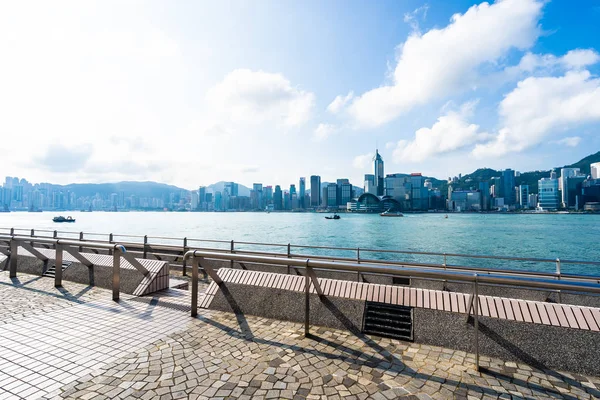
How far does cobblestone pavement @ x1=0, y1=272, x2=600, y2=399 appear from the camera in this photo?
3.51 metres

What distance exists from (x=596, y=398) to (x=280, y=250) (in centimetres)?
4460

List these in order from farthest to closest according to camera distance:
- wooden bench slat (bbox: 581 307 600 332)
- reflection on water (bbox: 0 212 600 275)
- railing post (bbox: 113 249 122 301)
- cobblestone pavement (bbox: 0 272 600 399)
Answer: reflection on water (bbox: 0 212 600 275) → railing post (bbox: 113 249 122 301) → wooden bench slat (bbox: 581 307 600 332) → cobblestone pavement (bbox: 0 272 600 399)

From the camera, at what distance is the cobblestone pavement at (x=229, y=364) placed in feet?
11.5

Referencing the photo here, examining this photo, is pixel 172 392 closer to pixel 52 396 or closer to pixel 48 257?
pixel 52 396

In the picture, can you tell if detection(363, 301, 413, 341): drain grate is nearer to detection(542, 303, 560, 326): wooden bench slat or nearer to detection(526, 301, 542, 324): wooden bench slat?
detection(526, 301, 542, 324): wooden bench slat

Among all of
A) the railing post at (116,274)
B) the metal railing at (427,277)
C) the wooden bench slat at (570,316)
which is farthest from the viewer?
the railing post at (116,274)

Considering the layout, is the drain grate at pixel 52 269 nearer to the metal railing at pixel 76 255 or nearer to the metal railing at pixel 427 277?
the metal railing at pixel 76 255

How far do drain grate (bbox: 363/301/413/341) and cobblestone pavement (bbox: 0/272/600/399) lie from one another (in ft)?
0.77

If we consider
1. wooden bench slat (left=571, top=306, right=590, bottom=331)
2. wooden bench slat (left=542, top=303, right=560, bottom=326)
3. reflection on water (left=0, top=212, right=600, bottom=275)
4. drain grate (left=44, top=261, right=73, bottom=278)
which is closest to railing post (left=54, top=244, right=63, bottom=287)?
drain grate (left=44, top=261, right=73, bottom=278)

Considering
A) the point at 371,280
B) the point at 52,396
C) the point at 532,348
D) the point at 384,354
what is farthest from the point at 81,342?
the point at 371,280

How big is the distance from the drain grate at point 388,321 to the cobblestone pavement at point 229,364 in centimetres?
23

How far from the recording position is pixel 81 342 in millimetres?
4762

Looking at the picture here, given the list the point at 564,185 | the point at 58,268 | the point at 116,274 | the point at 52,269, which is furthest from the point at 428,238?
the point at 564,185

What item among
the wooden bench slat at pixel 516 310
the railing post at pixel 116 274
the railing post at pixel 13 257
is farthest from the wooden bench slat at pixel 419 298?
the railing post at pixel 13 257
